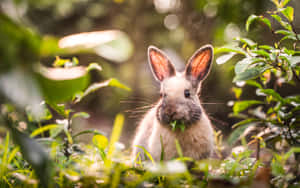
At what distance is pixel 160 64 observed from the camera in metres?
2.32

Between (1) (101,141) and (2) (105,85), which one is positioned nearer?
(2) (105,85)

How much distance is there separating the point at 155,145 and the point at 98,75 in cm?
351

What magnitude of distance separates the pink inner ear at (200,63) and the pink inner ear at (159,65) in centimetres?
22

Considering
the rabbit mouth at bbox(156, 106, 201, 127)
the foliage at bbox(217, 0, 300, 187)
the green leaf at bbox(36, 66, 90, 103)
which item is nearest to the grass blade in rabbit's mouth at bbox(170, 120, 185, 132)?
the rabbit mouth at bbox(156, 106, 201, 127)

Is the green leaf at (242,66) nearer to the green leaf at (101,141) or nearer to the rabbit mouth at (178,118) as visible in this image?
the rabbit mouth at (178,118)

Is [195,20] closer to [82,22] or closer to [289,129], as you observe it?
[82,22]

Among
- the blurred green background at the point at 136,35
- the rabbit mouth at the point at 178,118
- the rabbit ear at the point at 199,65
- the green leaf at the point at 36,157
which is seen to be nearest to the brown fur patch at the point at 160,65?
the rabbit ear at the point at 199,65

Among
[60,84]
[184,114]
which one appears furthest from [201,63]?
[60,84]

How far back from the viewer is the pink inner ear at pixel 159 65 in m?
2.30

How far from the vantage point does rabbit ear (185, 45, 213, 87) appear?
216 centimetres

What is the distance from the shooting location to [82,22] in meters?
5.12

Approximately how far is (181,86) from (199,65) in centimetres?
25

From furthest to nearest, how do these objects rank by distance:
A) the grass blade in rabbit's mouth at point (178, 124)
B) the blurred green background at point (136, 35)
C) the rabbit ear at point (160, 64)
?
the blurred green background at point (136, 35) → the rabbit ear at point (160, 64) → the grass blade in rabbit's mouth at point (178, 124)

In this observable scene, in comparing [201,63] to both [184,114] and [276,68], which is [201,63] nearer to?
[184,114]
